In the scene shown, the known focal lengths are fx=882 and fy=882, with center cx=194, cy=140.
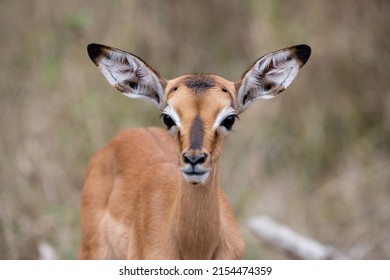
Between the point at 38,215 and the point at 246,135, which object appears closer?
the point at 38,215

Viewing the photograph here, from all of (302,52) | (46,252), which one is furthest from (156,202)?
(46,252)

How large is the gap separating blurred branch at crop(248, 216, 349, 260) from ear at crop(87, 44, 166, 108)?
9.77ft

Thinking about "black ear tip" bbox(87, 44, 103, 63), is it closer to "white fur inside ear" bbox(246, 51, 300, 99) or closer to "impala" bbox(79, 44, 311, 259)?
"impala" bbox(79, 44, 311, 259)

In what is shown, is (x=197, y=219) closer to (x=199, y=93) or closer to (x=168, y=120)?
(x=168, y=120)

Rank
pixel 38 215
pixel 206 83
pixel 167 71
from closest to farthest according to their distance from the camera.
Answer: pixel 206 83, pixel 38 215, pixel 167 71

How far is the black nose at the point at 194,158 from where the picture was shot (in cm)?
581

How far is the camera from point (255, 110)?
12297 mm

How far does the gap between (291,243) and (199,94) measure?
338 centimetres

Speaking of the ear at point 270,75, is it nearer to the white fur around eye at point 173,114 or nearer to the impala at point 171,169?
the impala at point 171,169

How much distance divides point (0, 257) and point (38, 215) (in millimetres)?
928

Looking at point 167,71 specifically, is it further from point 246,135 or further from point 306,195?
point 306,195

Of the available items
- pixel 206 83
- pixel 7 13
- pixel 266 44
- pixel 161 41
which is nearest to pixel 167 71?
pixel 161 41

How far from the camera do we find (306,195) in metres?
11.9

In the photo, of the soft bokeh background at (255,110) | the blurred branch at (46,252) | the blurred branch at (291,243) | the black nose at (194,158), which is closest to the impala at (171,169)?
the black nose at (194,158)
